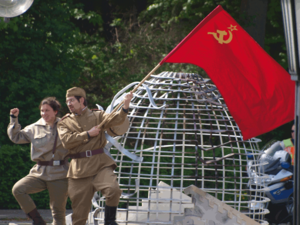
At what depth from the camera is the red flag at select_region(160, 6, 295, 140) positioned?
4.08 m

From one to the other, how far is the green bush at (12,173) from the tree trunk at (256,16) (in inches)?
239

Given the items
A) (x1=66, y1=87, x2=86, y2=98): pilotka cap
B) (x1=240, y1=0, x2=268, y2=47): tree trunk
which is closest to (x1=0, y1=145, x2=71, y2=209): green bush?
(x1=66, y1=87, x2=86, y2=98): pilotka cap

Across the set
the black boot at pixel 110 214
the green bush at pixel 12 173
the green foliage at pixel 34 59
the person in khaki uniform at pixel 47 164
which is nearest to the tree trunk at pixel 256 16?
the green foliage at pixel 34 59

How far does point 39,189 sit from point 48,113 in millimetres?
810

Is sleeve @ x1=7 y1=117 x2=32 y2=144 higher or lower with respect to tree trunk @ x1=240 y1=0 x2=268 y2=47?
lower

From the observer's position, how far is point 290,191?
624 centimetres

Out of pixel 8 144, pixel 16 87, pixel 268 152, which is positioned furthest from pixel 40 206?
pixel 268 152

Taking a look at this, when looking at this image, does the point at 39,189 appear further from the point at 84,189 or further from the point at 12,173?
the point at 12,173

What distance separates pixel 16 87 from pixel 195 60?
215 inches

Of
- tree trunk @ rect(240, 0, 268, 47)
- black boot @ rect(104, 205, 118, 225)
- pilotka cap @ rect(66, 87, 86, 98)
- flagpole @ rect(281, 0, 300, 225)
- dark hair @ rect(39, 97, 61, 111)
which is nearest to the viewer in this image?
flagpole @ rect(281, 0, 300, 225)

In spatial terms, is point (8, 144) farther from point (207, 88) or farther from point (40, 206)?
point (207, 88)

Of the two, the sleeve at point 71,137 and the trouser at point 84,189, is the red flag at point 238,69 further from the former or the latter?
the trouser at point 84,189

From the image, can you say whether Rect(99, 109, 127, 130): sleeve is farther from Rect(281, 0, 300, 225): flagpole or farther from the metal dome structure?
Rect(281, 0, 300, 225): flagpole

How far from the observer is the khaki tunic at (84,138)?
398 centimetres
